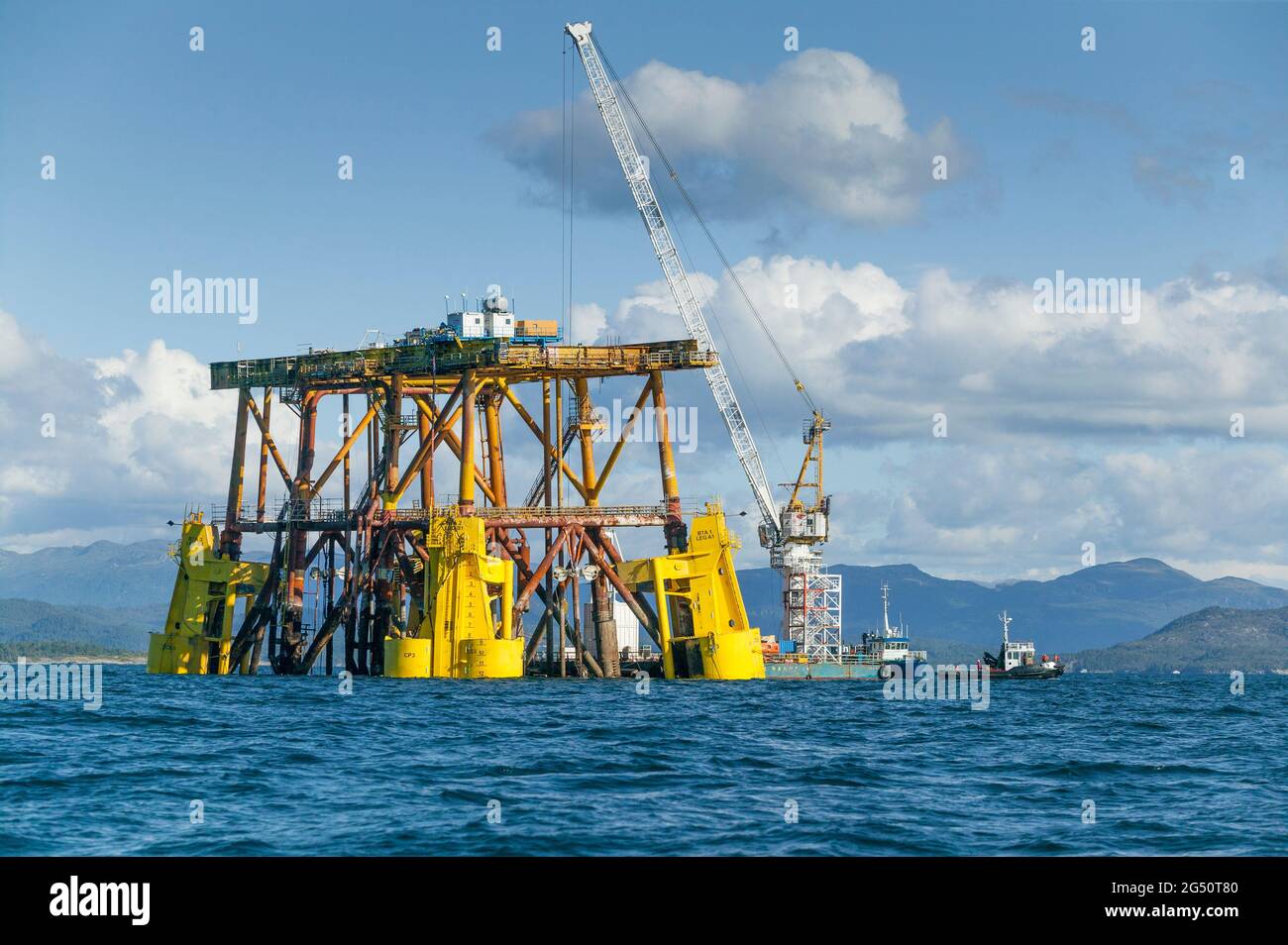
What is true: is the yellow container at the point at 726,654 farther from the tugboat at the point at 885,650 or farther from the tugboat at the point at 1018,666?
the tugboat at the point at 1018,666

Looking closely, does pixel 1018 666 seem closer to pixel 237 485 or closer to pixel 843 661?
pixel 843 661

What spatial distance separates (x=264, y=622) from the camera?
11550 centimetres

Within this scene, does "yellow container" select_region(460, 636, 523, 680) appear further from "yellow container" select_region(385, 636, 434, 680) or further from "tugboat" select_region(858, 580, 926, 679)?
"tugboat" select_region(858, 580, 926, 679)

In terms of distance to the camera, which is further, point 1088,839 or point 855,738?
point 855,738

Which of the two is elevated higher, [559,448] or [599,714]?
[559,448]

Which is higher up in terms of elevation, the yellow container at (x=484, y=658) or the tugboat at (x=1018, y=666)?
the yellow container at (x=484, y=658)

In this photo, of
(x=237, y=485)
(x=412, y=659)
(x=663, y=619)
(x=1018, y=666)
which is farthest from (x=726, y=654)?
(x=1018, y=666)

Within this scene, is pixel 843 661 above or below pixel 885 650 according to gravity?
below

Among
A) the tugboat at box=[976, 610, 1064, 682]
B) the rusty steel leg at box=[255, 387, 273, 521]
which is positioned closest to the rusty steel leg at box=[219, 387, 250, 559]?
the rusty steel leg at box=[255, 387, 273, 521]

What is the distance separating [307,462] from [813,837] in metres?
90.0

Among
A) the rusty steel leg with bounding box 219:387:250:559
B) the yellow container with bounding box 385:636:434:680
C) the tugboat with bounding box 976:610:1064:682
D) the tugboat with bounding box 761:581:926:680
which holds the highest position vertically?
the rusty steel leg with bounding box 219:387:250:559

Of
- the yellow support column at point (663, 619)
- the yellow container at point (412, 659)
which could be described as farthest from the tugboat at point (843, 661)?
the yellow container at point (412, 659)
